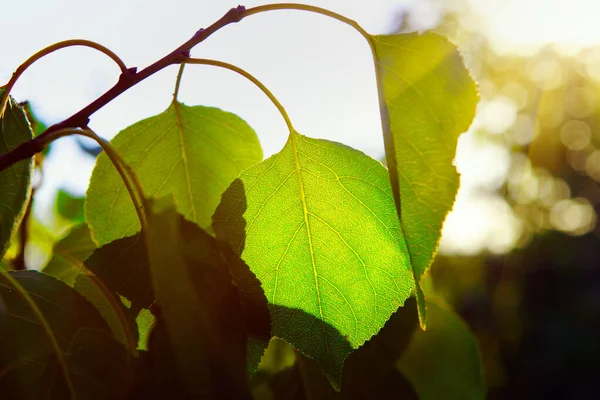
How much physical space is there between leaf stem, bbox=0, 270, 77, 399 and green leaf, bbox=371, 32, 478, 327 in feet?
1.35

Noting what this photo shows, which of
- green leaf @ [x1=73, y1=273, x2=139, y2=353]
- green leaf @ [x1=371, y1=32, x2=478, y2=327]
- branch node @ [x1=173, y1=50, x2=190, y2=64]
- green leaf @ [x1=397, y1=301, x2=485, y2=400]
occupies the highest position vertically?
branch node @ [x1=173, y1=50, x2=190, y2=64]

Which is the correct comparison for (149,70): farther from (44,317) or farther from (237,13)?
(44,317)

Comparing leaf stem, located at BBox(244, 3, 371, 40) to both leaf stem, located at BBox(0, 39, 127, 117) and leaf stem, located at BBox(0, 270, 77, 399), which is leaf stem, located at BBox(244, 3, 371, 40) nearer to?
leaf stem, located at BBox(0, 39, 127, 117)

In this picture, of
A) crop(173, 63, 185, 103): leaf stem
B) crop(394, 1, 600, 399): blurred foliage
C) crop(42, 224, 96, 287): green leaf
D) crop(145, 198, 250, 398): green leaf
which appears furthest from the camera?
crop(394, 1, 600, 399): blurred foliage

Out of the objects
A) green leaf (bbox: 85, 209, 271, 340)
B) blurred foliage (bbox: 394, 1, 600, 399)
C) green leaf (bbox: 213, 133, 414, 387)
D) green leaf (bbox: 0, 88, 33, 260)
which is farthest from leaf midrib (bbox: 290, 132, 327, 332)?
blurred foliage (bbox: 394, 1, 600, 399)

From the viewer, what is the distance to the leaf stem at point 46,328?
670 millimetres

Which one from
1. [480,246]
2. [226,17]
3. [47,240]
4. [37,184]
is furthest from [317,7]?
[480,246]

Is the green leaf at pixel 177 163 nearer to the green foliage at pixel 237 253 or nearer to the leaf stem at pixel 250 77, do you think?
the green foliage at pixel 237 253

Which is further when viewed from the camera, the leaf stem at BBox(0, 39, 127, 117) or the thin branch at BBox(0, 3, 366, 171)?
the leaf stem at BBox(0, 39, 127, 117)

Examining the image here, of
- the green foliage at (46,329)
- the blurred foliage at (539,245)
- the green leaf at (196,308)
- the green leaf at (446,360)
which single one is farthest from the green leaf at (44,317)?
the blurred foliage at (539,245)

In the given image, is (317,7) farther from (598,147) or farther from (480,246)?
(598,147)

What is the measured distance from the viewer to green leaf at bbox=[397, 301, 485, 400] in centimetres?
121

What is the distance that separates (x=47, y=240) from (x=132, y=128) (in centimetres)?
106

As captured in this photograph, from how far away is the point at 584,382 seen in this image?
13.9 m
